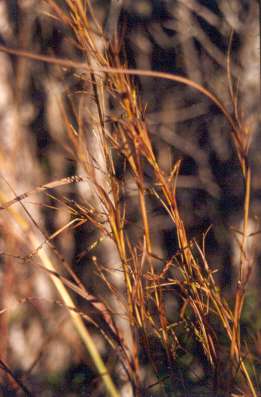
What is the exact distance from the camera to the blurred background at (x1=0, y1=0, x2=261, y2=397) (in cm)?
416

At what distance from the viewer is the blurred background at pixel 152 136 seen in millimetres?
4160

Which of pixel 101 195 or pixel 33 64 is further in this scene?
pixel 33 64

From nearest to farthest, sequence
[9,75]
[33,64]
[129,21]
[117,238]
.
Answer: [117,238] < [9,75] < [33,64] < [129,21]

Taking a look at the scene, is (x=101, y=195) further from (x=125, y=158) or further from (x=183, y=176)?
(x=183, y=176)

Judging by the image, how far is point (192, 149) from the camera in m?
4.91

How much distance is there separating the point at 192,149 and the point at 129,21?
1124 mm

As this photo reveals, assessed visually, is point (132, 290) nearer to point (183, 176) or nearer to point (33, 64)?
point (33, 64)

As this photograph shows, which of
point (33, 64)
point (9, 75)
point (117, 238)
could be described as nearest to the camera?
point (117, 238)

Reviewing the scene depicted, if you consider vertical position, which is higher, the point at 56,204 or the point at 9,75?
the point at 9,75

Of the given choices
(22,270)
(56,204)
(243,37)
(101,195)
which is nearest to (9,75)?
(56,204)

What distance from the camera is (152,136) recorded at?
472 centimetres

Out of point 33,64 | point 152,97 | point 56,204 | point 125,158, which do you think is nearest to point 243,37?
point 152,97

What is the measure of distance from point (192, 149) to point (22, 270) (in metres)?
1.67

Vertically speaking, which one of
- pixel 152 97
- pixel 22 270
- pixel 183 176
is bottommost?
pixel 22 270
